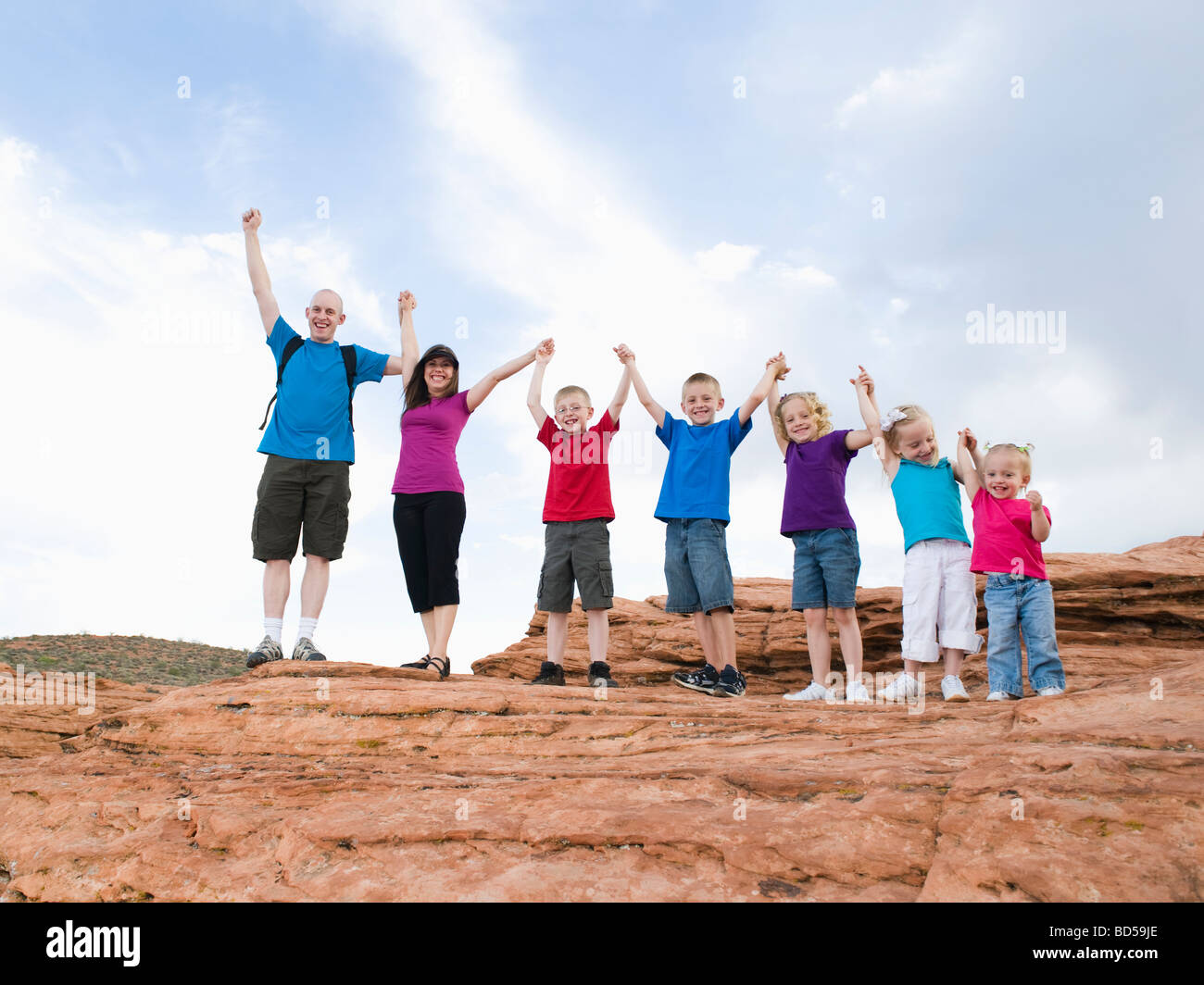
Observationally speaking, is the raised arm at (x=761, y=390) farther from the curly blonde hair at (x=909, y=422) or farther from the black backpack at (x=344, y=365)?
the black backpack at (x=344, y=365)

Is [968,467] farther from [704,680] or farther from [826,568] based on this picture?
[704,680]

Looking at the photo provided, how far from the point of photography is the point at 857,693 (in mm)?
8250

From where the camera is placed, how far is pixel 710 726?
684 centimetres

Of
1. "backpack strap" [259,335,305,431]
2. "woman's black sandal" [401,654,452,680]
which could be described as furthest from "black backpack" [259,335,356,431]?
"woman's black sandal" [401,654,452,680]

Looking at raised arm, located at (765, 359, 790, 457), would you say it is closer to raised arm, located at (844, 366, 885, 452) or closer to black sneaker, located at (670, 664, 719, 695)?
raised arm, located at (844, 366, 885, 452)

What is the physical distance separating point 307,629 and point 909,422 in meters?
6.77

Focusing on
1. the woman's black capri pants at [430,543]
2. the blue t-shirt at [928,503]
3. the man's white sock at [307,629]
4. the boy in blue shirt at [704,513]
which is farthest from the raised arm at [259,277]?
the blue t-shirt at [928,503]

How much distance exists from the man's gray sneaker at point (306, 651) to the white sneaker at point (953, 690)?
6.20 metres

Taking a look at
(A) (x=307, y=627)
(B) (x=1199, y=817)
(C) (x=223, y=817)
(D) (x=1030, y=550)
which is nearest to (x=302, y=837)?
(C) (x=223, y=817)

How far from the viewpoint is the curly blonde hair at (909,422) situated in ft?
30.1

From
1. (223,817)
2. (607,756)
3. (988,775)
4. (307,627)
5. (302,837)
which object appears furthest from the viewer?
(307,627)

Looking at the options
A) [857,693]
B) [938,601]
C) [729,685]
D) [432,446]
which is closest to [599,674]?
[729,685]
